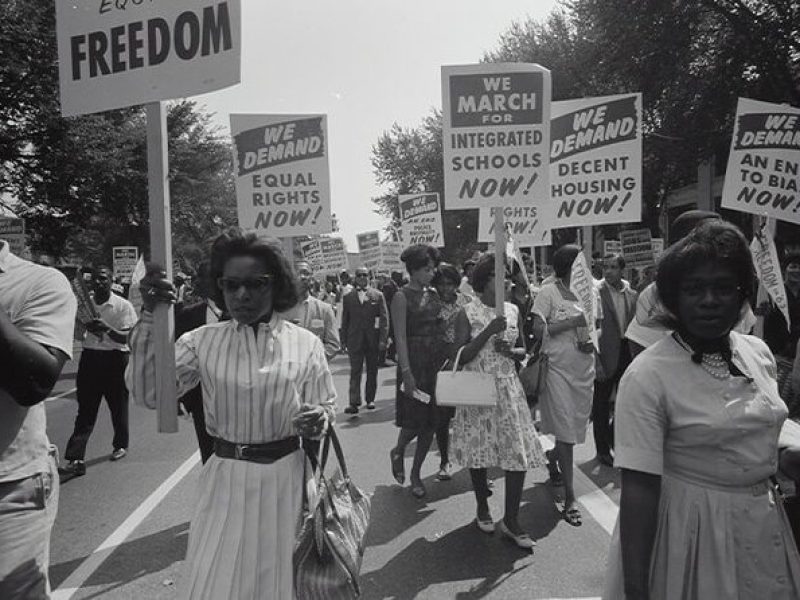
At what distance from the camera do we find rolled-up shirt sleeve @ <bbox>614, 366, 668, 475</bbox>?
2100 millimetres

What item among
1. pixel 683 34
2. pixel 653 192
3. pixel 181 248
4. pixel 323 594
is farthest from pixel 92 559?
pixel 181 248

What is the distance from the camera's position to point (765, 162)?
24.4 feet

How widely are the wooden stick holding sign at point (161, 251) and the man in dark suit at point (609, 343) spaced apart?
15.7 feet

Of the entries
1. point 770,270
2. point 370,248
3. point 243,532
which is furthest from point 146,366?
point 370,248

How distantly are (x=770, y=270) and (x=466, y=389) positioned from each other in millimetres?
3212

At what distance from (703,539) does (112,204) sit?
29.4 metres

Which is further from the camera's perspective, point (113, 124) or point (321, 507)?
point (113, 124)

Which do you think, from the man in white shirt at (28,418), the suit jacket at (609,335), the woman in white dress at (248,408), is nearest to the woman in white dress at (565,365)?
the suit jacket at (609,335)

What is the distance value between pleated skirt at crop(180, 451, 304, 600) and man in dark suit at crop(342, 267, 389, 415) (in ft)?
25.6

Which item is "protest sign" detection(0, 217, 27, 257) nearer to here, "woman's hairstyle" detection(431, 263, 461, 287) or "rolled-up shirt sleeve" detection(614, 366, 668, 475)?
"woman's hairstyle" detection(431, 263, 461, 287)

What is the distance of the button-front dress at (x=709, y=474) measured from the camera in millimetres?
2096

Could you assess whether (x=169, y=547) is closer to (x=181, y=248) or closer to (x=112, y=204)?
(x=112, y=204)

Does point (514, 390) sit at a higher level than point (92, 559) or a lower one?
higher

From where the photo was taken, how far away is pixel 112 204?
94.0 ft
